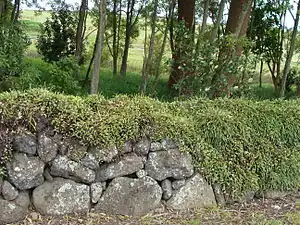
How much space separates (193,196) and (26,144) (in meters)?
1.64

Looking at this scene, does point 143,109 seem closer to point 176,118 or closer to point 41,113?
point 176,118

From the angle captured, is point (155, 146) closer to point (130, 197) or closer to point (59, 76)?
point (130, 197)

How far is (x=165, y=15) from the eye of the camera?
1030 cm

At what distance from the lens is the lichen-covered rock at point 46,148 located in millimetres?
3537

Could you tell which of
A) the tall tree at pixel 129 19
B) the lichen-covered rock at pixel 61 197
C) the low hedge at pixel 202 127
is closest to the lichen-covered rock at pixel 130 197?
the lichen-covered rock at pixel 61 197

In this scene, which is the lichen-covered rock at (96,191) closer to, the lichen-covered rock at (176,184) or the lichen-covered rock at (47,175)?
the lichen-covered rock at (47,175)

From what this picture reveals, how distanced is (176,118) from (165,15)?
21.7 ft

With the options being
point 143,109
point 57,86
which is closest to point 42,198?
point 143,109

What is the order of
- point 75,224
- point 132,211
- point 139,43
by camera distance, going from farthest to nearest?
point 139,43
point 132,211
point 75,224

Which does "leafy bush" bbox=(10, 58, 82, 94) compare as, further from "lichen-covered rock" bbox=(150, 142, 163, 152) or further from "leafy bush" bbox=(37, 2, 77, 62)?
"leafy bush" bbox=(37, 2, 77, 62)

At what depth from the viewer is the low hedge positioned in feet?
11.9

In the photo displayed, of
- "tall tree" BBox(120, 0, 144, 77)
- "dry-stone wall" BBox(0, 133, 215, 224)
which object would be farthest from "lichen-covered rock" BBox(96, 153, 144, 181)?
"tall tree" BBox(120, 0, 144, 77)

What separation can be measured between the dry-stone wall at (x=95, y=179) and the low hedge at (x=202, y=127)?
0.33 feet

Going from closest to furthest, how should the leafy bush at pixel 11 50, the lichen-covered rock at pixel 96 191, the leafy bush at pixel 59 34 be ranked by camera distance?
1. the lichen-covered rock at pixel 96 191
2. the leafy bush at pixel 11 50
3. the leafy bush at pixel 59 34
